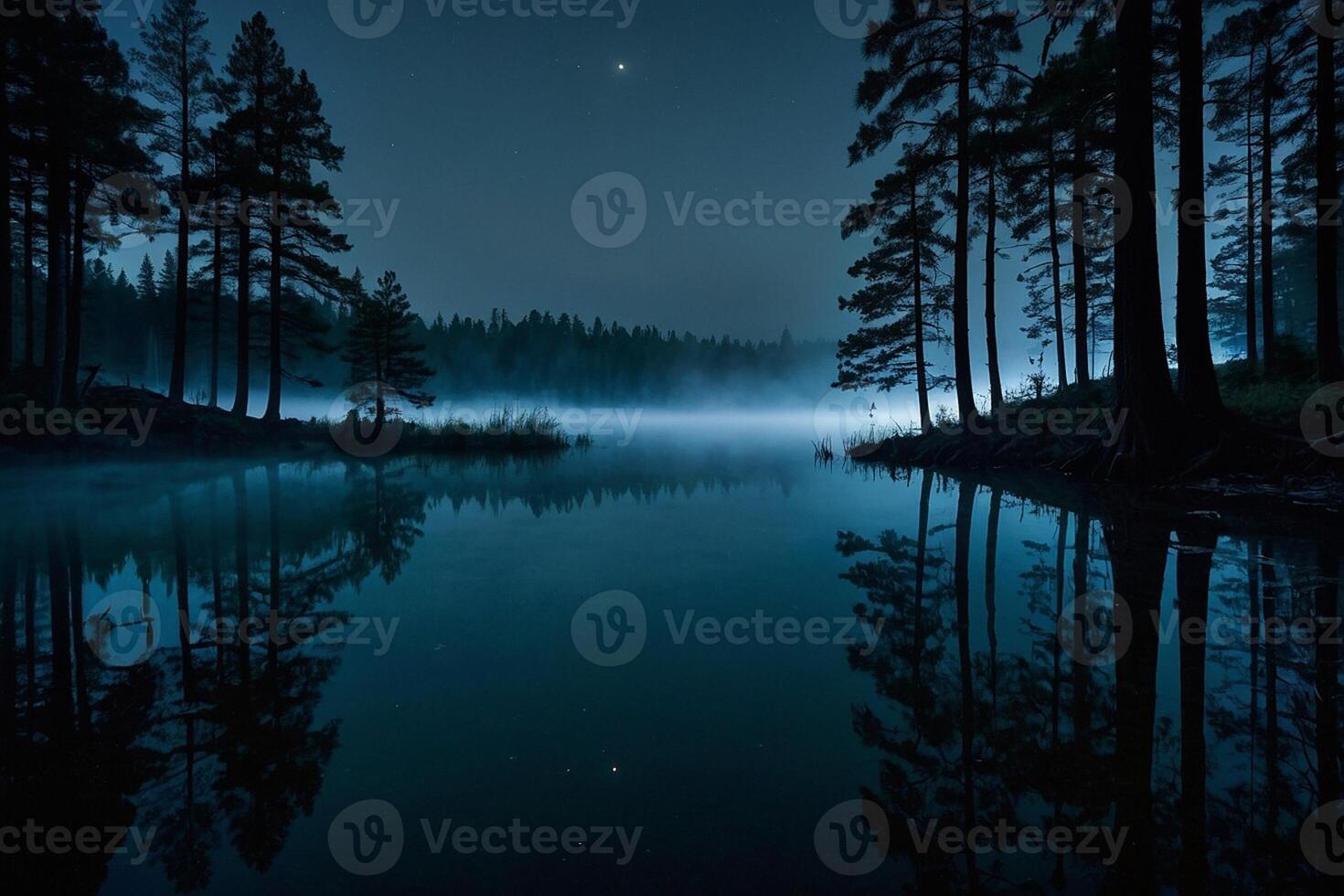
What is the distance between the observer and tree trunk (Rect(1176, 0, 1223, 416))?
9.10 m

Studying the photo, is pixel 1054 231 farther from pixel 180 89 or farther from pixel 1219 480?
pixel 180 89

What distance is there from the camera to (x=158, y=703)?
269cm

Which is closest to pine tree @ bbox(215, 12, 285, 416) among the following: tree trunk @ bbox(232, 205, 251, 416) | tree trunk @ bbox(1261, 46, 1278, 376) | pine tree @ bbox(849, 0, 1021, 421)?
tree trunk @ bbox(232, 205, 251, 416)

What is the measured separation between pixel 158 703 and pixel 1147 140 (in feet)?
47.7

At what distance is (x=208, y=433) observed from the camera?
16.8 meters

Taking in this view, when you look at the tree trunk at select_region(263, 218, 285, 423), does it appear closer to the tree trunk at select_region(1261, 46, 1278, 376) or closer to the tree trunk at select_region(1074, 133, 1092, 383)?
the tree trunk at select_region(1074, 133, 1092, 383)

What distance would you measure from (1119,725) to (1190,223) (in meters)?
11.7

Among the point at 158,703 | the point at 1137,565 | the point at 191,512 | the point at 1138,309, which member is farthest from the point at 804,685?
the point at 1138,309

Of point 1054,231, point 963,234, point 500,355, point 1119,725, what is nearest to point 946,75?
point 963,234

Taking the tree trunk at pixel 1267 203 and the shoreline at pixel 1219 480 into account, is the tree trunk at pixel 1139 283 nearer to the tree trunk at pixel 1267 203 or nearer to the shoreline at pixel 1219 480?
the shoreline at pixel 1219 480

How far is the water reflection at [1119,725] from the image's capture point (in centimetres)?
171

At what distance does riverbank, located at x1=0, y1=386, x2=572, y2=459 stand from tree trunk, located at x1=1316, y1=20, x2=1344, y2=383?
21975 millimetres

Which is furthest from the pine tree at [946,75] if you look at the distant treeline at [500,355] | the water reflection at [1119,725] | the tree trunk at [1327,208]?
the distant treeline at [500,355]

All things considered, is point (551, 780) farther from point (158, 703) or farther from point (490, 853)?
point (158, 703)
